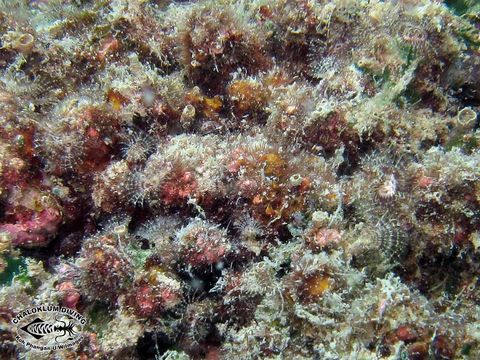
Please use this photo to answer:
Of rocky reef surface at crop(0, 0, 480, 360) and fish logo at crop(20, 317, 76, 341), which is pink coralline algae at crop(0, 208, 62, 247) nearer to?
rocky reef surface at crop(0, 0, 480, 360)

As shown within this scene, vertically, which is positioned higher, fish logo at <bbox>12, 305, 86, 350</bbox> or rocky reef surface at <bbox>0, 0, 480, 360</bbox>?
rocky reef surface at <bbox>0, 0, 480, 360</bbox>

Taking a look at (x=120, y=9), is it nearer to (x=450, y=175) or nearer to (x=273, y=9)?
(x=273, y=9)

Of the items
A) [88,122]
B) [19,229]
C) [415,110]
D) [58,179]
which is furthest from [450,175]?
[19,229]

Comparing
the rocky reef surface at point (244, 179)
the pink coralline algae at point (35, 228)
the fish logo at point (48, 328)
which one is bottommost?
the fish logo at point (48, 328)

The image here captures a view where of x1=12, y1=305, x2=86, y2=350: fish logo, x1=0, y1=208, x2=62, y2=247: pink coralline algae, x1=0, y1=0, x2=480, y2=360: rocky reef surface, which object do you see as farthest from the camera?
x1=0, y1=208, x2=62, y2=247: pink coralline algae

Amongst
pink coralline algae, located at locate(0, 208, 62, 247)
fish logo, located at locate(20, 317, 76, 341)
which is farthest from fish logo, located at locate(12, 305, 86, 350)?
pink coralline algae, located at locate(0, 208, 62, 247)

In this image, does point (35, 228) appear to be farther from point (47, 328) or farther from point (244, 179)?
point (244, 179)

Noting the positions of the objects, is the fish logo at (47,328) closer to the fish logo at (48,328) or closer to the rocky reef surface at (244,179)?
the fish logo at (48,328)

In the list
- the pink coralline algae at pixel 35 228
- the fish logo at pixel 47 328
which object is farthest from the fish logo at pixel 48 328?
the pink coralline algae at pixel 35 228
